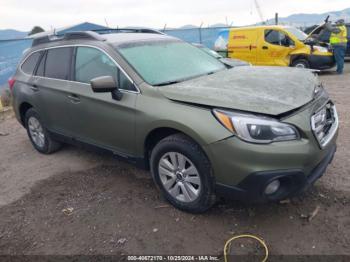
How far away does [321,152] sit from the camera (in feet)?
9.41

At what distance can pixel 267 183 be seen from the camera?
2.69m

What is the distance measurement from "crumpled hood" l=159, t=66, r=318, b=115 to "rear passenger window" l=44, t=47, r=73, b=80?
1.67 meters

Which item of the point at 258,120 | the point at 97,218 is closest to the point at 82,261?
the point at 97,218

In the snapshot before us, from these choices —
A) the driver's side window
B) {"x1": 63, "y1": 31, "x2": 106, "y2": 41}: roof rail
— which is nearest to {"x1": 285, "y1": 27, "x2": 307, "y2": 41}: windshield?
the driver's side window

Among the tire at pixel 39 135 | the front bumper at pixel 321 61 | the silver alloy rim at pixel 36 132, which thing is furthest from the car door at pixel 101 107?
the front bumper at pixel 321 61

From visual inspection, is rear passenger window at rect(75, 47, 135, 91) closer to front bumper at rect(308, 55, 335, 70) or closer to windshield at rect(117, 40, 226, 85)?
windshield at rect(117, 40, 226, 85)

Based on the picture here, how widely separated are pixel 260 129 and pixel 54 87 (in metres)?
2.89

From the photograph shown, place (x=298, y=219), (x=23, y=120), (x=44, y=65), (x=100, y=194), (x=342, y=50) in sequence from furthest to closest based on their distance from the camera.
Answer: (x=342, y=50)
(x=23, y=120)
(x=44, y=65)
(x=100, y=194)
(x=298, y=219)

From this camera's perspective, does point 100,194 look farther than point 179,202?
Yes

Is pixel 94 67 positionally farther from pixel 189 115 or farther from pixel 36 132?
pixel 36 132

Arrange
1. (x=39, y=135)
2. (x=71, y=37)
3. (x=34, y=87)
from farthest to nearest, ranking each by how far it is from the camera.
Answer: (x=39, y=135)
(x=34, y=87)
(x=71, y=37)

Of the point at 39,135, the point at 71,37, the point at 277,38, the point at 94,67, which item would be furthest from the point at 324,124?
the point at 277,38

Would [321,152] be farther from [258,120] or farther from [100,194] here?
[100,194]

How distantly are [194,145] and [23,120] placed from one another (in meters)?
3.59
